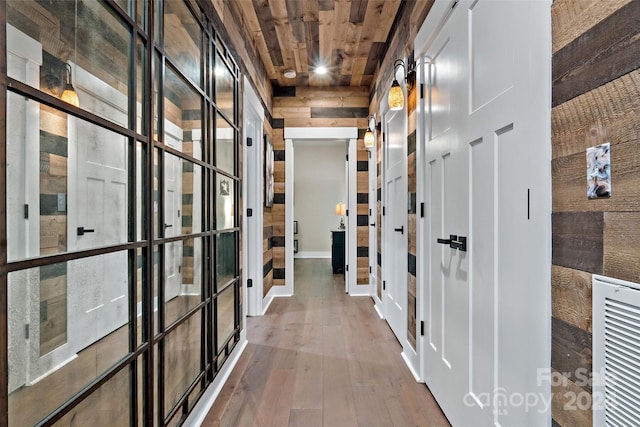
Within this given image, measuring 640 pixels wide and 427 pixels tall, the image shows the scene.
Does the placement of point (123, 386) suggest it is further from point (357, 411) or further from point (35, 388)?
point (357, 411)

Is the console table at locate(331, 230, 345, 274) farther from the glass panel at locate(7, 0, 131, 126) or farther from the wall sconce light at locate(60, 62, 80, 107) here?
the wall sconce light at locate(60, 62, 80, 107)

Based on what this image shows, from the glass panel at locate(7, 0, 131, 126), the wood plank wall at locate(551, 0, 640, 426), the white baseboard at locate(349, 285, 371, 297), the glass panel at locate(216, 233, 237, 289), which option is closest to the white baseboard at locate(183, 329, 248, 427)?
the glass panel at locate(216, 233, 237, 289)

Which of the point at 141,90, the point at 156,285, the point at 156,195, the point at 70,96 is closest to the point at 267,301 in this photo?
the point at 156,285

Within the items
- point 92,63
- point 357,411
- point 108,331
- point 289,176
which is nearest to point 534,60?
point 92,63

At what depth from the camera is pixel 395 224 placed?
2.99 meters

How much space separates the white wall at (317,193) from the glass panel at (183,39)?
6609mm

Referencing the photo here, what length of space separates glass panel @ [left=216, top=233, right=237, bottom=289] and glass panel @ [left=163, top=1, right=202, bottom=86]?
0.94 meters

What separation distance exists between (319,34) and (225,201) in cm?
179

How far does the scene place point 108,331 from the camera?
1.05 metres

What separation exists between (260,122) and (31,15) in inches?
109

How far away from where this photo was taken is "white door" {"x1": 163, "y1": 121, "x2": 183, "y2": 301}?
1442 mm

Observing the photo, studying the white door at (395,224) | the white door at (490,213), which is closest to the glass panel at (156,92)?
the white door at (490,213)

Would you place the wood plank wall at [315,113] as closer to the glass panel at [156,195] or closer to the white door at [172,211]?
the white door at [172,211]

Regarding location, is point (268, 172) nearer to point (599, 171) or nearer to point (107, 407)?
point (107, 407)
